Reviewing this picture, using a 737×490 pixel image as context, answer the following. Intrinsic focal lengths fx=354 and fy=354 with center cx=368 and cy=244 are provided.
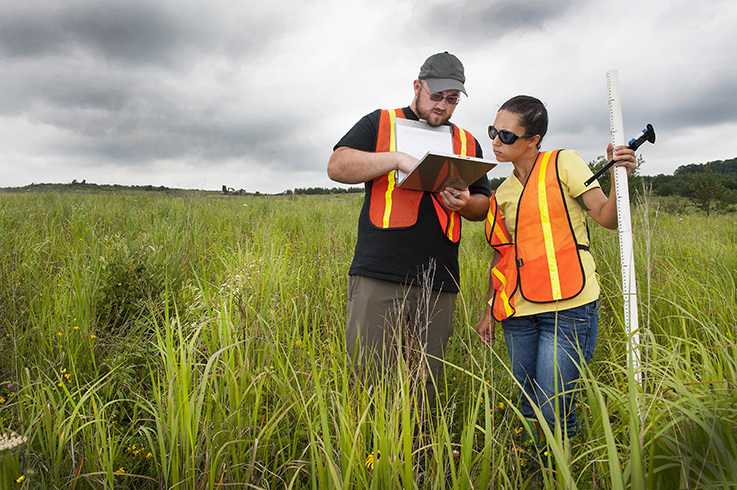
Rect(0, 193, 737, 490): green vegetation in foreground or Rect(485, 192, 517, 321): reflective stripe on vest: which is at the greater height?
Rect(485, 192, 517, 321): reflective stripe on vest

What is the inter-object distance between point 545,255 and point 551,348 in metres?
0.47

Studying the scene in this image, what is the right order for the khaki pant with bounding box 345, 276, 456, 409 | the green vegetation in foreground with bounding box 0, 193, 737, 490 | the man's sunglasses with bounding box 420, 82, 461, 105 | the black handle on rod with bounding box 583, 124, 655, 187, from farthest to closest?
the man's sunglasses with bounding box 420, 82, 461, 105
the khaki pant with bounding box 345, 276, 456, 409
the black handle on rod with bounding box 583, 124, 655, 187
the green vegetation in foreground with bounding box 0, 193, 737, 490

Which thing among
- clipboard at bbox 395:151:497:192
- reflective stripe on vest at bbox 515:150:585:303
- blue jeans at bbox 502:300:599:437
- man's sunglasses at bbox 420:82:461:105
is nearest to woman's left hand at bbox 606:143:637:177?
reflective stripe on vest at bbox 515:150:585:303

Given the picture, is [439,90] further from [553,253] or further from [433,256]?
[553,253]

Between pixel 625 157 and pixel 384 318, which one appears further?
pixel 384 318

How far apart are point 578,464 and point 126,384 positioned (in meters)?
2.69

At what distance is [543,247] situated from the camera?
6.07 ft

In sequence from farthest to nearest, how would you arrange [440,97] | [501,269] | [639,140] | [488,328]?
[440,97] → [488,328] → [501,269] → [639,140]

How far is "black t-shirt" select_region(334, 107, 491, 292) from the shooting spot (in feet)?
7.30

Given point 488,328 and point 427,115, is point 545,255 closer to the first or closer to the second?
point 488,328

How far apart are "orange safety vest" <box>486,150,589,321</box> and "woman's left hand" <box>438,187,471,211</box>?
0.34 m

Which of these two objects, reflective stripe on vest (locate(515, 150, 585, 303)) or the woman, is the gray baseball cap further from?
reflective stripe on vest (locate(515, 150, 585, 303))

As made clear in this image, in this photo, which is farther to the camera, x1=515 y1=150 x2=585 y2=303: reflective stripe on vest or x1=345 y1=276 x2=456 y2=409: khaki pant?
x1=345 y1=276 x2=456 y2=409: khaki pant

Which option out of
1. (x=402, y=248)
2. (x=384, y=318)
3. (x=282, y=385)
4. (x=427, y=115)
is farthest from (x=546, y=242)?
(x=282, y=385)
